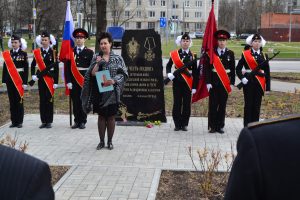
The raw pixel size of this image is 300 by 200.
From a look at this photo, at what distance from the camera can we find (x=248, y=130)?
1470mm

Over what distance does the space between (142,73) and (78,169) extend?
371 centimetres

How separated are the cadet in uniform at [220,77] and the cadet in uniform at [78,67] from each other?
2.51m

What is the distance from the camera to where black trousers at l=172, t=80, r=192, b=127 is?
Result: 905 centimetres

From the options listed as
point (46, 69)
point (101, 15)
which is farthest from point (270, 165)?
point (101, 15)

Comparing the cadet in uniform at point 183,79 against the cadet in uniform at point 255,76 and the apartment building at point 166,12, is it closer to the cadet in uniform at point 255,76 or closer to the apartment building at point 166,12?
the cadet in uniform at point 255,76

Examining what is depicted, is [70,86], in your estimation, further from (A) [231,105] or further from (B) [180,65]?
(A) [231,105]

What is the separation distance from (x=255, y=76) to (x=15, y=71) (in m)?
4.88

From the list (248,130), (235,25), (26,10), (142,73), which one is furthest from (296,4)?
(248,130)

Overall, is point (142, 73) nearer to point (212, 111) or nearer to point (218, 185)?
point (212, 111)

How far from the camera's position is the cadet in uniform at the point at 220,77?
347 inches

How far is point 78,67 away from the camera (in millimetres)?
9242

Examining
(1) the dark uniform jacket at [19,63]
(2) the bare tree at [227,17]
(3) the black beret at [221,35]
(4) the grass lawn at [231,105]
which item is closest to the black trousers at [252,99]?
(3) the black beret at [221,35]

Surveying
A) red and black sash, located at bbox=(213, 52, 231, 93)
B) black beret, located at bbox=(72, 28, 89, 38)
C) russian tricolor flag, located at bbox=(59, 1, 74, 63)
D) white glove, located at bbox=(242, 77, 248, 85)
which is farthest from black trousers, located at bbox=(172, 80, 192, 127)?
russian tricolor flag, located at bbox=(59, 1, 74, 63)

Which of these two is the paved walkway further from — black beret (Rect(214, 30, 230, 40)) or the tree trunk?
the tree trunk
